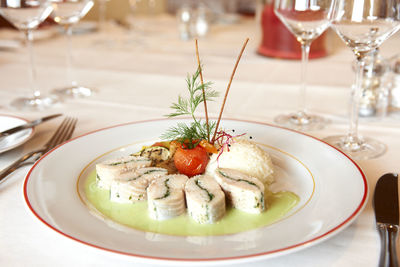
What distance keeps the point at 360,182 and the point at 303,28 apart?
66 cm

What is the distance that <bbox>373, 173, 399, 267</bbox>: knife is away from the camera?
67 centimetres

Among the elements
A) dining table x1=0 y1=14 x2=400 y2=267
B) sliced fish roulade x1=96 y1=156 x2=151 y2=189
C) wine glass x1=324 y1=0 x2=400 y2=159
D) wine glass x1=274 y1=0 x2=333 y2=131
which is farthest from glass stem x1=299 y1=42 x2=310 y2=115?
sliced fish roulade x1=96 y1=156 x2=151 y2=189

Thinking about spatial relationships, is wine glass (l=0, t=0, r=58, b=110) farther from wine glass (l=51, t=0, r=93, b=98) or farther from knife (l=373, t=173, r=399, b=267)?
knife (l=373, t=173, r=399, b=267)

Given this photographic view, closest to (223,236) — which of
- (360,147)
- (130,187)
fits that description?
(130,187)

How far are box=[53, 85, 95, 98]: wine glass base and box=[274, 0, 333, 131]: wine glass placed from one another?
79 cm

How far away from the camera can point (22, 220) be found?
852 millimetres

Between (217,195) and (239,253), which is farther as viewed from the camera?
(217,195)

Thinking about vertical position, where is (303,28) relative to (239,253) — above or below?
above

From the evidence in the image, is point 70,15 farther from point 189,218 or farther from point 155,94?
point 189,218

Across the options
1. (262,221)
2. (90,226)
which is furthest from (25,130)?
(262,221)

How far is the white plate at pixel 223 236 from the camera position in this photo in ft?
2.17

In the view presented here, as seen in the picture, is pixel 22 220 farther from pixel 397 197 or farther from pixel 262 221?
pixel 397 197

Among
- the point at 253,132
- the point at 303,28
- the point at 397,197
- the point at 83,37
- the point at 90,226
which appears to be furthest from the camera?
the point at 83,37

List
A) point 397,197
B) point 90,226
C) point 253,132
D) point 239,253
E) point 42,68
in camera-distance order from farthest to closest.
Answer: point 42,68, point 253,132, point 397,197, point 90,226, point 239,253
